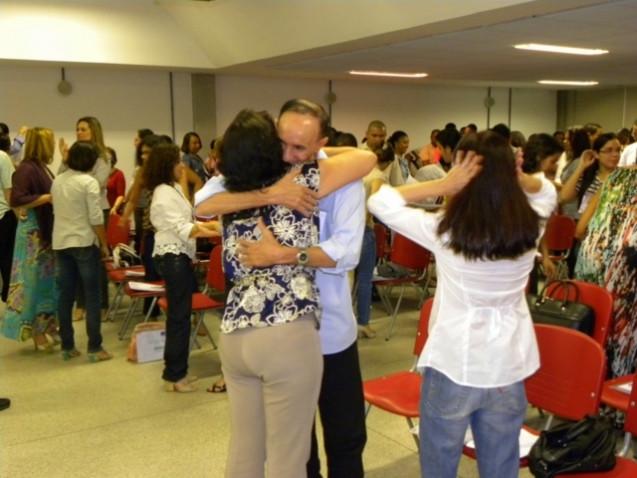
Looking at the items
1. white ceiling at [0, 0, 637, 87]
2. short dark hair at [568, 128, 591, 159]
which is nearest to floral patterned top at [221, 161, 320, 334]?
white ceiling at [0, 0, 637, 87]

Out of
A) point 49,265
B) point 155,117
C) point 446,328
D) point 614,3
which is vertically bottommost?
point 49,265

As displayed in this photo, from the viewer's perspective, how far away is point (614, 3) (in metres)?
5.04

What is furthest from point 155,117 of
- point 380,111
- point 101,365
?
point 101,365

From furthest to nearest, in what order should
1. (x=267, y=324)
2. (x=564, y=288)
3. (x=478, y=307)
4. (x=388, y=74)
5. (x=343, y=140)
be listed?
(x=388, y=74), (x=343, y=140), (x=564, y=288), (x=478, y=307), (x=267, y=324)

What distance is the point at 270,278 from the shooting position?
179 centimetres

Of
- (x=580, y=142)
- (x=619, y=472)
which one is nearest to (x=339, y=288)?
(x=619, y=472)

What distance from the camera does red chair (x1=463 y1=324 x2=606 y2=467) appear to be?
7.41 feet

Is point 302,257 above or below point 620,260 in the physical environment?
above

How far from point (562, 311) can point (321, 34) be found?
191 inches

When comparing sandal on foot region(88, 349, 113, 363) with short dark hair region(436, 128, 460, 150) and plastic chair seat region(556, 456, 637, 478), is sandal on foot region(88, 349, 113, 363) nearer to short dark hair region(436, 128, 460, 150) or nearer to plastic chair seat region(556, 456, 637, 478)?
short dark hair region(436, 128, 460, 150)

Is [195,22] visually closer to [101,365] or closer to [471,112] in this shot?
[101,365]

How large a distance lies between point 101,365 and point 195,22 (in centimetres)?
518

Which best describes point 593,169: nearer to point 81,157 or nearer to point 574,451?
point 574,451

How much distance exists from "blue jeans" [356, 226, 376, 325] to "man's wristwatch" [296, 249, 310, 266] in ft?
10.5
